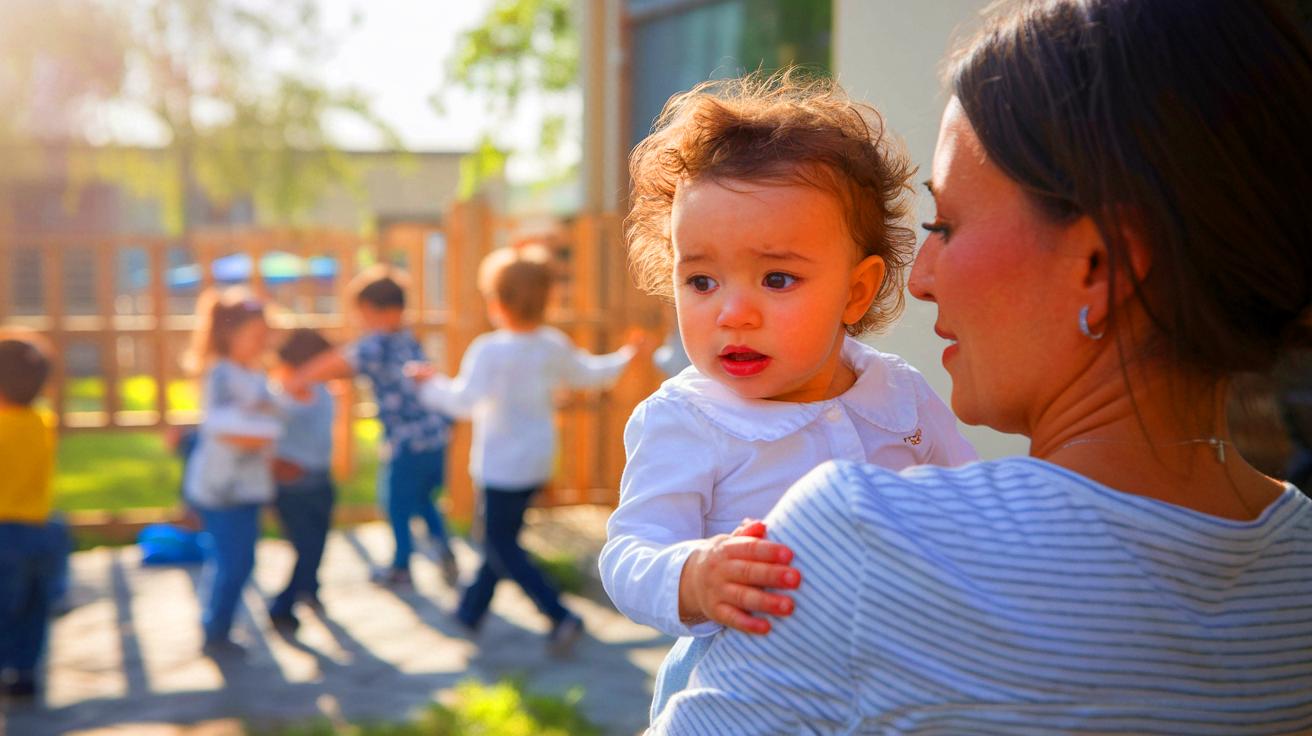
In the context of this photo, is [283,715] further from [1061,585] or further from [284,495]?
[1061,585]

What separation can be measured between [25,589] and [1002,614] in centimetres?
553

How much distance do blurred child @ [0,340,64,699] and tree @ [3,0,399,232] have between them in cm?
2099

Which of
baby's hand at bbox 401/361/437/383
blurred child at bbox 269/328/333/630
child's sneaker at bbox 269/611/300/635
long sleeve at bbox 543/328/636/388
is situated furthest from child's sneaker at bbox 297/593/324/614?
long sleeve at bbox 543/328/636/388

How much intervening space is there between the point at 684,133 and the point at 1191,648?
949 mm

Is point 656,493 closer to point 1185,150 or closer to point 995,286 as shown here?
point 995,286

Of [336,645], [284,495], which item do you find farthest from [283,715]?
[284,495]

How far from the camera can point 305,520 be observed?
6867mm

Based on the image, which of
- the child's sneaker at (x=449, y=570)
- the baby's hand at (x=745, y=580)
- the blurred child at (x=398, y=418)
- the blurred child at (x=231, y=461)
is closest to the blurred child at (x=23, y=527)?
the blurred child at (x=231, y=461)

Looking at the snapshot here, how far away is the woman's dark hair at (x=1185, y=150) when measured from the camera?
1135mm

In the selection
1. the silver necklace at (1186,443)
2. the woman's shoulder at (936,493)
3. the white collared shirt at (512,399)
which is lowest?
the white collared shirt at (512,399)

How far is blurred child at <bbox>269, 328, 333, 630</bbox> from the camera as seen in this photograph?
675 centimetres

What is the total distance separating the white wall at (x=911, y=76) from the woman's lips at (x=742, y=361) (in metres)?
0.75

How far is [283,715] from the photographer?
530 centimetres

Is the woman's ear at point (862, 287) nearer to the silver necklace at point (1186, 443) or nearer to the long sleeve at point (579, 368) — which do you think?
the silver necklace at point (1186, 443)
